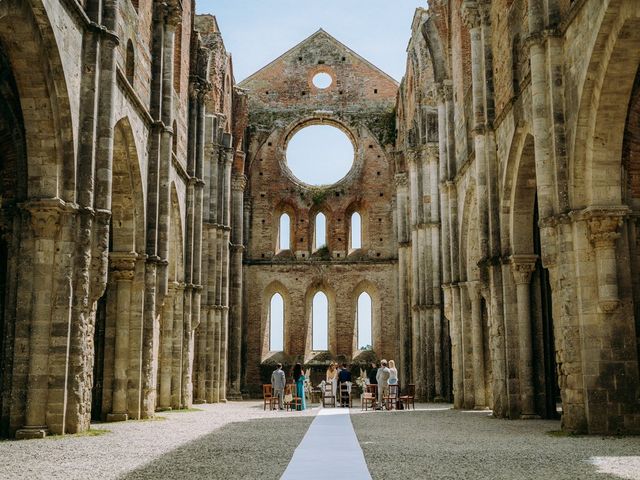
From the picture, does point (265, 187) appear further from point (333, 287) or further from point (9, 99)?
point (9, 99)

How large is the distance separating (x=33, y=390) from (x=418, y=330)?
63.4ft

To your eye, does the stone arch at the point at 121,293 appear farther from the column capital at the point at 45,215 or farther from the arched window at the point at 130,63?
the column capital at the point at 45,215

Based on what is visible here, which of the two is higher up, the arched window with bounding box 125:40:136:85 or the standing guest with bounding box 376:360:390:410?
the arched window with bounding box 125:40:136:85

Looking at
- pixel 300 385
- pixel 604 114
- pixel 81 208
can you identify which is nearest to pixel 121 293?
pixel 81 208

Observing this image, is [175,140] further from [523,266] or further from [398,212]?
[398,212]

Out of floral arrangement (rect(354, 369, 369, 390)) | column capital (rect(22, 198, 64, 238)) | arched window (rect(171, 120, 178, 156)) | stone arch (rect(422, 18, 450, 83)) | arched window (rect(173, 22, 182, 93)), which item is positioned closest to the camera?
column capital (rect(22, 198, 64, 238))

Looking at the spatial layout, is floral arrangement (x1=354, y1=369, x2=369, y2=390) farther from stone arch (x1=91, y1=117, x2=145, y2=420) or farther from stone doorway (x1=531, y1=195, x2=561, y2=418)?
stone arch (x1=91, y1=117, x2=145, y2=420)

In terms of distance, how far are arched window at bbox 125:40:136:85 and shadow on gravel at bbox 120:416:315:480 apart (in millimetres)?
8323

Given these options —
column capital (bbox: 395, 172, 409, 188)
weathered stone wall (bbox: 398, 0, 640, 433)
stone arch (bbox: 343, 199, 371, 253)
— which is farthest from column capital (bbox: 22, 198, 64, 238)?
stone arch (bbox: 343, 199, 371, 253)

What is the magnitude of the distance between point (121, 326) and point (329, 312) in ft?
67.8

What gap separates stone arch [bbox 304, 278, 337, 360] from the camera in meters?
37.5

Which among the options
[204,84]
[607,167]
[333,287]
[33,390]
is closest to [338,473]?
[33,390]

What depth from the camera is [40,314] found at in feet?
41.3

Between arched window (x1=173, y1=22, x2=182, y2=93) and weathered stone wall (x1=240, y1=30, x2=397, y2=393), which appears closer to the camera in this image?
arched window (x1=173, y1=22, x2=182, y2=93)
